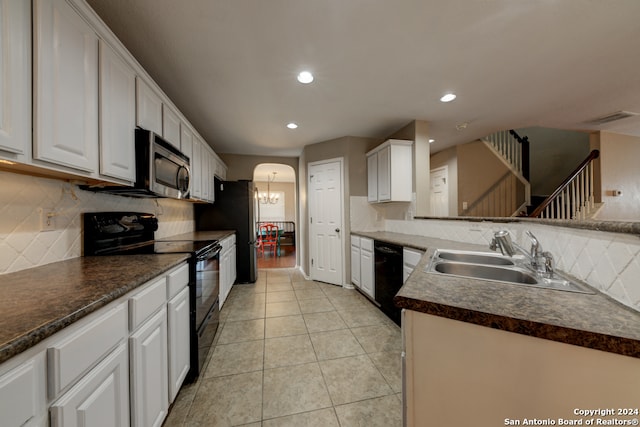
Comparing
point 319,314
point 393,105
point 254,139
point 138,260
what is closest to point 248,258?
point 319,314

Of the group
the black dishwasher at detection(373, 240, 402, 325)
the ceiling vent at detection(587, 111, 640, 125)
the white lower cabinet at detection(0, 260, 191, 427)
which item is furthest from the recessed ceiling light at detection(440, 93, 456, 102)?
the white lower cabinet at detection(0, 260, 191, 427)

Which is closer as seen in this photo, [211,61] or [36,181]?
[36,181]

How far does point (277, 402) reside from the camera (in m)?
1.43

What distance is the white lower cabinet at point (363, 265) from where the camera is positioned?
9.39 feet

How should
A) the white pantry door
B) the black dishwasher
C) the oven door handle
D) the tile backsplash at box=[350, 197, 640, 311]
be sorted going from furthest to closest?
the white pantry door, the black dishwasher, the oven door handle, the tile backsplash at box=[350, 197, 640, 311]

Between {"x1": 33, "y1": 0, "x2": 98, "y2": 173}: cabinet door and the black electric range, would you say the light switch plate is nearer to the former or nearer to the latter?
the black electric range

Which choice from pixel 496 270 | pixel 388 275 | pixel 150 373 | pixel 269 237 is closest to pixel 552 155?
pixel 388 275

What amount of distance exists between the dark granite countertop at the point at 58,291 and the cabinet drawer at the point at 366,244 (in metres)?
2.13

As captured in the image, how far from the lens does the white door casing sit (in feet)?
14.8

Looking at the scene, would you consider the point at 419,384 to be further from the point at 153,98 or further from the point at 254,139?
the point at 254,139

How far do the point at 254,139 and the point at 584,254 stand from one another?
12.4 feet

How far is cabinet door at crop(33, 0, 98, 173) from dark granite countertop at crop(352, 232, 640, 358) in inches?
60.1

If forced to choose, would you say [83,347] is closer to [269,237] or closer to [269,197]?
[269,237]

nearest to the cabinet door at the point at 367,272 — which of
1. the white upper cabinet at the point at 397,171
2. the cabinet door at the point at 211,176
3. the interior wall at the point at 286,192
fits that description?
the white upper cabinet at the point at 397,171
